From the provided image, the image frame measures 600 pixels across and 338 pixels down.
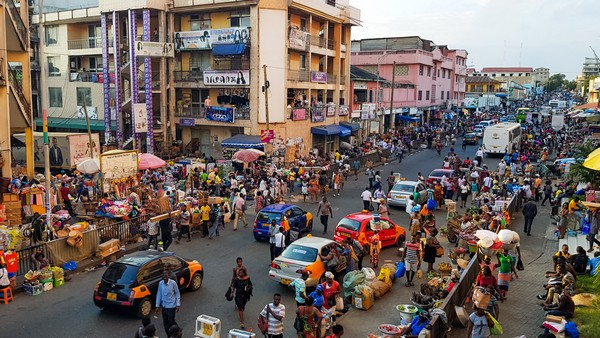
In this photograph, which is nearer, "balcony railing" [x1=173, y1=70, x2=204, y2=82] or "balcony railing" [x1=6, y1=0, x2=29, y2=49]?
"balcony railing" [x1=6, y1=0, x2=29, y2=49]

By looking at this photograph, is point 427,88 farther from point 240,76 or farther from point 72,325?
point 72,325

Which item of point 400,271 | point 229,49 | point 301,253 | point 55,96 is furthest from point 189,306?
point 55,96

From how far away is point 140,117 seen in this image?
37.4 metres

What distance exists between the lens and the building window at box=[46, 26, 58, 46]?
4672 cm

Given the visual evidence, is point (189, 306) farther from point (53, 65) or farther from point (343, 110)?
point (53, 65)

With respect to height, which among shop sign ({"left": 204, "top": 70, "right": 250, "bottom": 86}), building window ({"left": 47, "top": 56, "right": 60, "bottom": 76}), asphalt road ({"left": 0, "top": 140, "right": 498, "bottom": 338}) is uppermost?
building window ({"left": 47, "top": 56, "right": 60, "bottom": 76})

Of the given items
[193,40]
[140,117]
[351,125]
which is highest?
[193,40]

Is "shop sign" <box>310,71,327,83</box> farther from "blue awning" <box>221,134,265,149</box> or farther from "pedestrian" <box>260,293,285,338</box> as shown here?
"pedestrian" <box>260,293,285,338</box>

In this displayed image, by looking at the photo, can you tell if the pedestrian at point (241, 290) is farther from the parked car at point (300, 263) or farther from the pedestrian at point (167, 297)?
the parked car at point (300, 263)

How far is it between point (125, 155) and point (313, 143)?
22.0 meters

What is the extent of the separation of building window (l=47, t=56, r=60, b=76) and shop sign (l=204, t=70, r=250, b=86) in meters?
17.9

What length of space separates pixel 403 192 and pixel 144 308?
16.3 meters

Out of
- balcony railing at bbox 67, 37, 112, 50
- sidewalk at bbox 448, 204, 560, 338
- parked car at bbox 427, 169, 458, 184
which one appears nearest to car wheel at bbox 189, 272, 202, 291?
sidewalk at bbox 448, 204, 560, 338

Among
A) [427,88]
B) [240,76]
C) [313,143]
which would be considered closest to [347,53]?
[313,143]
